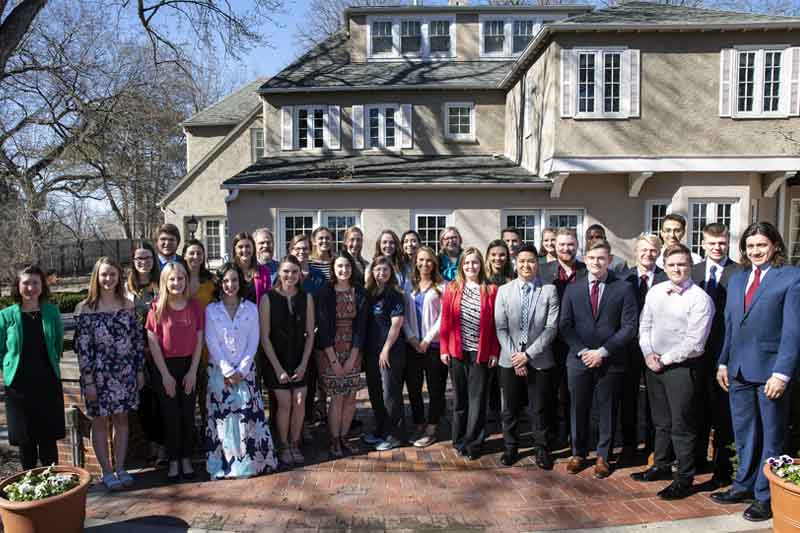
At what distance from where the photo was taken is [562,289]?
5.35m

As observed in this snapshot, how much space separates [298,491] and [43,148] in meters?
16.2

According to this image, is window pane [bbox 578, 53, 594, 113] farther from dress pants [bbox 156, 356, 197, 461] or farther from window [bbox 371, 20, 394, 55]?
dress pants [bbox 156, 356, 197, 461]

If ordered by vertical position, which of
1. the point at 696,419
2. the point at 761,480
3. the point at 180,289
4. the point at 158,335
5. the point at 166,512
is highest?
the point at 180,289

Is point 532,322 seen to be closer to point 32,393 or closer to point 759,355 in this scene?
point 759,355

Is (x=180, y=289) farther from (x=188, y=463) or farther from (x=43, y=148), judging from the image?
(x=43, y=148)

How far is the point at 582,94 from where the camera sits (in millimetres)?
13312

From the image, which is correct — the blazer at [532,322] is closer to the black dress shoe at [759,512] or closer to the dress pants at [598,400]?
the dress pants at [598,400]

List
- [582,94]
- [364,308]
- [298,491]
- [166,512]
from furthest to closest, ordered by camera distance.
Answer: [582,94], [364,308], [298,491], [166,512]

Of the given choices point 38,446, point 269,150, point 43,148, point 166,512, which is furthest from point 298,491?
point 43,148

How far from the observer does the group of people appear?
4379 mm

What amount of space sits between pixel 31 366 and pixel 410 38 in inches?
652

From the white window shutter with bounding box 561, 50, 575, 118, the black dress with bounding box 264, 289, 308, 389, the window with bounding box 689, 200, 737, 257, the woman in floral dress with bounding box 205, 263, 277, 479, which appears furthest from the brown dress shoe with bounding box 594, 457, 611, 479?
the window with bounding box 689, 200, 737, 257

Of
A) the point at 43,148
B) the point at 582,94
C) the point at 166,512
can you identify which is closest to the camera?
the point at 166,512

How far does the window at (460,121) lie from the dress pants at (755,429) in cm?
1370
